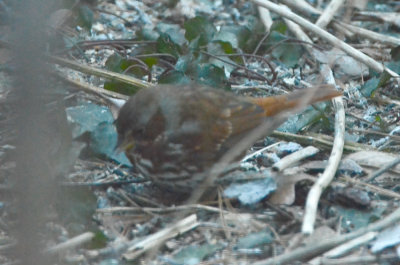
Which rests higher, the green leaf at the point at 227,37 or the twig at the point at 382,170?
the green leaf at the point at 227,37

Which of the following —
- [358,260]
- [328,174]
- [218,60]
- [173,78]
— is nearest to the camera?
[358,260]

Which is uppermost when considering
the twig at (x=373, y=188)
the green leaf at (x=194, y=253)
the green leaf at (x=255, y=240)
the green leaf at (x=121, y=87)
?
the green leaf at (x=121, y=87)

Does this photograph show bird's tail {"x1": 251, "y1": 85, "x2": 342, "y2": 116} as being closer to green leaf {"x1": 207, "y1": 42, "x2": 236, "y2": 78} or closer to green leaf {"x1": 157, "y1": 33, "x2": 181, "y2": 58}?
green leaf {"x1": 207, "y1": 42, "x2": 236, "y2": 78}

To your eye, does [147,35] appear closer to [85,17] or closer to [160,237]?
[85,17]

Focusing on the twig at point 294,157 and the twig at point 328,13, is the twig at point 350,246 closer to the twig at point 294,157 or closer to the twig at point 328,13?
the twig at point 294,157

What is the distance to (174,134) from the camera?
3.80 metres

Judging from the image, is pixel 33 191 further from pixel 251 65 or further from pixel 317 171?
pixel 251 65

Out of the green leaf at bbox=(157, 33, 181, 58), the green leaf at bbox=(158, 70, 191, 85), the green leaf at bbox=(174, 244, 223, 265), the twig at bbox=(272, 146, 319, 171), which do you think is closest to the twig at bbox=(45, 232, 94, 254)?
the green leaf at bbox=(174, 244, 223, 265)

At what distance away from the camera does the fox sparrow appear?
3.78 metres

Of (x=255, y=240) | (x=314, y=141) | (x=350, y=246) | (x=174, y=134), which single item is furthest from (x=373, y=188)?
(x=174, y=134)

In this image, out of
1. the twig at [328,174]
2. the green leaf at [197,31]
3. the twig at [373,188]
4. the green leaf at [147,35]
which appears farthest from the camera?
the green leaf at [147,35]

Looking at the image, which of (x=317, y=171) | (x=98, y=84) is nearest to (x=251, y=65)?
(x=98, y=84)

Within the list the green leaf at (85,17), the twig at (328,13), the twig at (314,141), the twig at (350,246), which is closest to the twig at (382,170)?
the twig at (314,141)

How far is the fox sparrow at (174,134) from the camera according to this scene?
3783 mm
